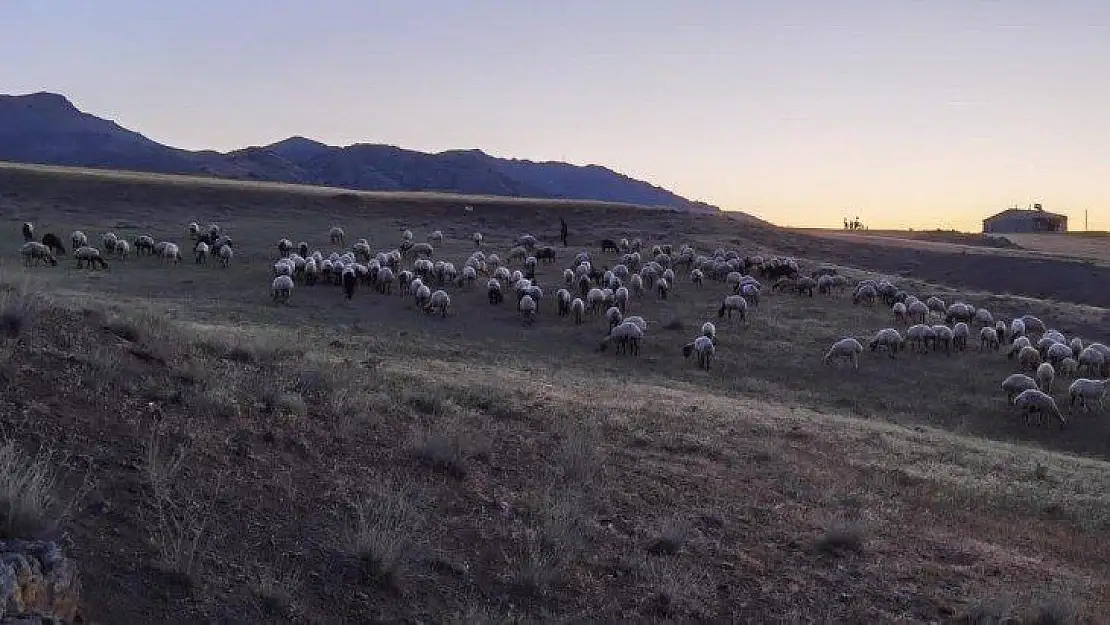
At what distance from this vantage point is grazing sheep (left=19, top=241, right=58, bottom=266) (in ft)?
127

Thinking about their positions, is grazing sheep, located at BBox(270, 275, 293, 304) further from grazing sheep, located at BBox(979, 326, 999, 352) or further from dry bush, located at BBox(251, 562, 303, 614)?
dry bush, located at BBox(251, 562, 303, 614)

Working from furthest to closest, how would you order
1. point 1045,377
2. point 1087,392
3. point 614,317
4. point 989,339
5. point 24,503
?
point 989,339 → point 614,317 → point 1045,377 → point 1087,392 → point 24,503

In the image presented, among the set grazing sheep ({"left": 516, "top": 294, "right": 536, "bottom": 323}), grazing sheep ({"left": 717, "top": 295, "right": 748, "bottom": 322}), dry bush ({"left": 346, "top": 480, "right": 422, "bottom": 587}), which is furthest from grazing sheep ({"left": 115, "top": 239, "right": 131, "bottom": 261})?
dry bush ({"left": 346, "top": 480, "right": 422, "bottom": 587})

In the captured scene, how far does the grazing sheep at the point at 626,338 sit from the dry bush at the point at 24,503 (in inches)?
942

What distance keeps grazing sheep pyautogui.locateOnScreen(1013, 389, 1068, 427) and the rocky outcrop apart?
24.7m

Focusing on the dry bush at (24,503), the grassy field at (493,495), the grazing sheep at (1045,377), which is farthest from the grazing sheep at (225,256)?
the dry bush at (24,503)

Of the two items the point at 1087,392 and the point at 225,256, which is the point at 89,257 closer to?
the point at 225,256

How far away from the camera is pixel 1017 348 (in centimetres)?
3153

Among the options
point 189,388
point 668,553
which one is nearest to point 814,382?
point 668,553

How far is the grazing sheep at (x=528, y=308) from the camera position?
33781 millimetres

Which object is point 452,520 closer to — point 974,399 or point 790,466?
point 790,466

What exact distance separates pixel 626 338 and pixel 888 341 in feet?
30.8

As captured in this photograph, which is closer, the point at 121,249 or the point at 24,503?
the point at 24,503

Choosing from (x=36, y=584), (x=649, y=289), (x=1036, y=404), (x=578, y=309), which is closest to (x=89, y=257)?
(x=578, y=309)
